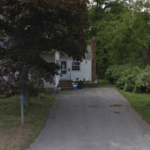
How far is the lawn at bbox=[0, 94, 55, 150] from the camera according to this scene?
225 inches

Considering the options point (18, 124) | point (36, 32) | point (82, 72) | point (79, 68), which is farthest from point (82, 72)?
point (18, 124)

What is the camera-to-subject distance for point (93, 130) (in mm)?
6820

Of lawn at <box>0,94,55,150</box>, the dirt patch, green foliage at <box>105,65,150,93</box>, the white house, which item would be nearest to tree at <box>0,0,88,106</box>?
lawn at <box>0,94,55,150</box>

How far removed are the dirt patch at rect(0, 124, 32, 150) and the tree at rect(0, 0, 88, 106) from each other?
5.98ft

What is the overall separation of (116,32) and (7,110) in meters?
11.7

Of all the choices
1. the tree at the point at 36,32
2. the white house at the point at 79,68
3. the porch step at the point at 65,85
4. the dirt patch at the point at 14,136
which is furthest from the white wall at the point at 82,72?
the dirt patch at the point at 14,136

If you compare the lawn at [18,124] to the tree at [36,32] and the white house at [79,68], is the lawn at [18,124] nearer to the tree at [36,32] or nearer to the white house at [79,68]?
the tree at [36,32]

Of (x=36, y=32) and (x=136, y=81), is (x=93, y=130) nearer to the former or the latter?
(x=36, y=32)

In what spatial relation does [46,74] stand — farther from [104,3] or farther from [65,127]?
[104,3]

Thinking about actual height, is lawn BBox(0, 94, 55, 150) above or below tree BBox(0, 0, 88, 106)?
below

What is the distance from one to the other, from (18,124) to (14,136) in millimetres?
1211

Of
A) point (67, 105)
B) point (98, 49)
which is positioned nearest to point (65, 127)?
point (67, 105)

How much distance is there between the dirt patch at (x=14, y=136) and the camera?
5.57m

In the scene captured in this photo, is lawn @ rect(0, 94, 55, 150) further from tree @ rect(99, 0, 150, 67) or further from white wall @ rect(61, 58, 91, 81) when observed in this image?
white wall @ rect(61, 58, 91, 81)
